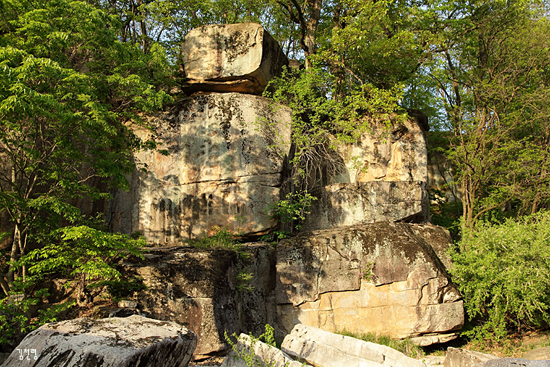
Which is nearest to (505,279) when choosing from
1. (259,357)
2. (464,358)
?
(464,358)

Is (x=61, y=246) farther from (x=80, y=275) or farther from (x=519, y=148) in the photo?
(x=519, y=148)

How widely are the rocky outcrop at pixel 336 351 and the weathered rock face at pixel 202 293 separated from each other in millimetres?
1535

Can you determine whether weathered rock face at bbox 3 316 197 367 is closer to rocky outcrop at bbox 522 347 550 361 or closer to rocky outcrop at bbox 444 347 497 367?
rocky outcrop at bbox 444 347 497 367

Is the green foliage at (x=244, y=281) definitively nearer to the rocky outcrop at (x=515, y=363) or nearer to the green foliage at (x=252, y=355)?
the green foliage at (x=252, y=355)

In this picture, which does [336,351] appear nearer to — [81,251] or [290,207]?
[290,207]

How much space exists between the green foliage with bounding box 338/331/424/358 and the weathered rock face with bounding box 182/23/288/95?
7965mm

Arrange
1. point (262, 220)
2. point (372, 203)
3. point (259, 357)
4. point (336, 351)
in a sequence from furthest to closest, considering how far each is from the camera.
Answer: point (372, 203) < point (262, 220) < point (336, 351) < point (259, 357)

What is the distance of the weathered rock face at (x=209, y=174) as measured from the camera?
1223 cm

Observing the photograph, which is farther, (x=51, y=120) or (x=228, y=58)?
(x=228, y=58)

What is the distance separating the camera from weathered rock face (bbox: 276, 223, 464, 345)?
35.0 ft

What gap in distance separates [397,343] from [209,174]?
674 cm

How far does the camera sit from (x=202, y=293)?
9.11 metres

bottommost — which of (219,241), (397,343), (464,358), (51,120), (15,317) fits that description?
(397,343)

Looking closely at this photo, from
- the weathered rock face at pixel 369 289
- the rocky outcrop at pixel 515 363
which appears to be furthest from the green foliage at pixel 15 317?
the rocky outcrop at pixel 515 363
